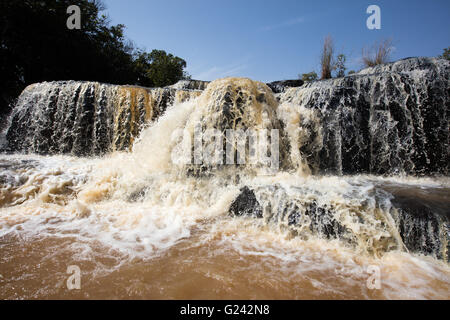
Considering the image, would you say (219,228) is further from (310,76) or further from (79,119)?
(310,76)

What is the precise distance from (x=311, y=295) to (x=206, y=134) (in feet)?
10.5

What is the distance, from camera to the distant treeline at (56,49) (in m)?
9.70

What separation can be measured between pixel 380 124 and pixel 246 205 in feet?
11.9

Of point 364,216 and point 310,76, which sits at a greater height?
point 310,76

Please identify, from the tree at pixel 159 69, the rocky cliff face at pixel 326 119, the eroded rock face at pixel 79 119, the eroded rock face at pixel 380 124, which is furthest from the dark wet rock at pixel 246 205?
the tree at pixel 159 69

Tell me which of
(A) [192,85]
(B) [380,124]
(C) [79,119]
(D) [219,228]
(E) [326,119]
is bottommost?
(D) [219,228]

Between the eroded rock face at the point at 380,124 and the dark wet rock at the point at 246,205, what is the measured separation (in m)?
2.11

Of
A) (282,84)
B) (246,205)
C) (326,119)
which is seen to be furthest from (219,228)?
(282,84)

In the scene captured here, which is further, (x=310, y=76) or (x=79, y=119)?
(x=310, y=76)

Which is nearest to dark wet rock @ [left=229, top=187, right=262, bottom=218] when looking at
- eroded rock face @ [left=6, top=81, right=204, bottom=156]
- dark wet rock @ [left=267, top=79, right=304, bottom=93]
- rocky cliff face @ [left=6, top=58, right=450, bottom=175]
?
rocky cliff face @ [left=6, top=58, right=450, bottom=175]

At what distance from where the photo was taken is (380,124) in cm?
480

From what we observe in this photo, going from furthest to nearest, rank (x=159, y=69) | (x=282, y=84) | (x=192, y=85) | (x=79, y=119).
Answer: (x=159, y=69)
(x=192, y=85)
(x=282, y=84)
(x=79, y=119)

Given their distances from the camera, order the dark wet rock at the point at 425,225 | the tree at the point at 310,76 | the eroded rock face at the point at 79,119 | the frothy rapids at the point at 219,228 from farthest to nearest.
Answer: the tree at the point at 310,76 → the eroded rock face at the point at 79,119 → the dark wet rock at the point at 425,225 → the frothy rapids at the point at 219,228

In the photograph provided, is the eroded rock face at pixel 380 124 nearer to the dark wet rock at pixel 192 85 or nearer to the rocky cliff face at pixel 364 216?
the rocky cliff face at pixel 364 216
